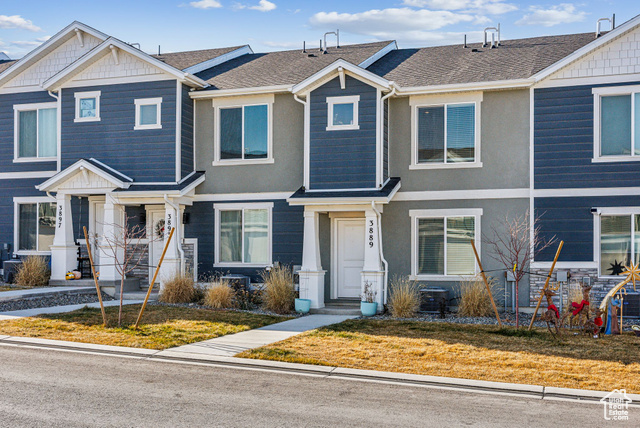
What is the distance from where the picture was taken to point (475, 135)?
17203 millimetres

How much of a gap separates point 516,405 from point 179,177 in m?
12.8

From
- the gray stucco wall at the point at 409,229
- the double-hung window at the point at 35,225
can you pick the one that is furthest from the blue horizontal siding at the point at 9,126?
the gray stucco wall at the point at 409,229

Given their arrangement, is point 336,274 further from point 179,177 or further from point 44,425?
point 44,425

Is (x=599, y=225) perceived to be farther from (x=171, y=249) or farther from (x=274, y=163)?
(x=171, y=249)

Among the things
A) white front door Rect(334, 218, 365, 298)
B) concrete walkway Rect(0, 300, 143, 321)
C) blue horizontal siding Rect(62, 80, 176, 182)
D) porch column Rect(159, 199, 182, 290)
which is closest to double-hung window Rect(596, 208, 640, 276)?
white front door Rect(334, 218, 365, 298)

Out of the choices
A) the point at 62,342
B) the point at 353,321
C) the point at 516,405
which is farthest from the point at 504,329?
the point at 62,342

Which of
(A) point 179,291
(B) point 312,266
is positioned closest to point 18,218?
(A) point 179,291

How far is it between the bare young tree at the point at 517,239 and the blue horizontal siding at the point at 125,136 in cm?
861

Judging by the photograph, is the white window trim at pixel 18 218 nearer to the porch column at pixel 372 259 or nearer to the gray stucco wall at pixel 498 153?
the porch column at pixel 372 259

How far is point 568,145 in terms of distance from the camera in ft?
54.0

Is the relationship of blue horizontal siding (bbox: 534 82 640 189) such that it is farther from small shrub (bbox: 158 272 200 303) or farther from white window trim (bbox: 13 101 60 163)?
white window trim (bbox: 13 101 60 163)

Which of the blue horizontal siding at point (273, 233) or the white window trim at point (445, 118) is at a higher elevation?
the white window trim at point (445, 118)

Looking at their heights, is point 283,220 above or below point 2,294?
above

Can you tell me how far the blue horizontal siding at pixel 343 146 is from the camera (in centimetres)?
1716
